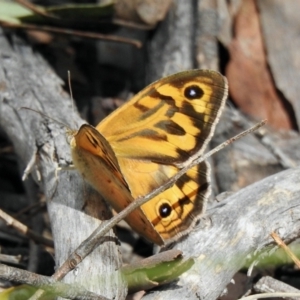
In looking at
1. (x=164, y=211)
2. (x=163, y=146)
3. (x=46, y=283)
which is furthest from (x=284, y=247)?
(x=46, y=283)

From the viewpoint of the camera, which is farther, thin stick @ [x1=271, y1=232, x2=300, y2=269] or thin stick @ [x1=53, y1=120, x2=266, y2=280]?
thin stick @ [x1=271, y1=232, x2=300, y2=269]

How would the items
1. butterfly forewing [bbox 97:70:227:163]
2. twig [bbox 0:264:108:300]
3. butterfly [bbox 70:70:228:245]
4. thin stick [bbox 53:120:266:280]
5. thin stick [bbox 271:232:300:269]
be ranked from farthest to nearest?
butterfly forewing [bbox 97:70:227:163], butterfly [bbox 70:70:228:245], thin stick [bbox 271:232:300:269], thin stick [bbox 53:120:266:280], twig [bbox 0:264:108:300]

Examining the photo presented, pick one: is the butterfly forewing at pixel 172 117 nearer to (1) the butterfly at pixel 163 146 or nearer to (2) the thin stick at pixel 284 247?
(1) the butterfly at pixel 163 146

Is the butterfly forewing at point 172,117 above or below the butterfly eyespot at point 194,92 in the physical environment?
below

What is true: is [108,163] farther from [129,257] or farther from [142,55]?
[142,55]

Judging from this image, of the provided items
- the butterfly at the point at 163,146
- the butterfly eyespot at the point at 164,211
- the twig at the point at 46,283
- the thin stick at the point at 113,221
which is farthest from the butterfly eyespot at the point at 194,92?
the twig at the point at 46,283

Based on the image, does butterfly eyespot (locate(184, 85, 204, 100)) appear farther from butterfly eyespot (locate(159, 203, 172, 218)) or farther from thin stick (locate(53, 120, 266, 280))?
thin stick (locate(53, 120, 266, 280))

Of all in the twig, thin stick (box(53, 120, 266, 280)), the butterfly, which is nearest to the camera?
the twig

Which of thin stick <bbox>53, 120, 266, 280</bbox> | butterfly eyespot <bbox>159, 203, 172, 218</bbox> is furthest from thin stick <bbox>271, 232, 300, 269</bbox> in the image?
thin stick <bbox>53, 120, 266, 280</bbox>

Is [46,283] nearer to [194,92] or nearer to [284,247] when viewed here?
[284,247]
